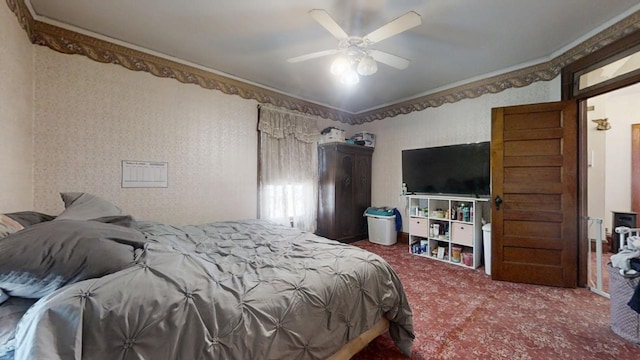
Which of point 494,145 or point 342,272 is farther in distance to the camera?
point 494,145

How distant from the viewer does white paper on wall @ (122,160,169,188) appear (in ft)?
8.70

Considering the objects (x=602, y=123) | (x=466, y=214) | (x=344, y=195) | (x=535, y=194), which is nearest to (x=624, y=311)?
(x=535, y=194)

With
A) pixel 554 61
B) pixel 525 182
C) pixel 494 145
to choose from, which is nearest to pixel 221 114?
pixel 494 145

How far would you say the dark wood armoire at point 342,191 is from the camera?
4.22m

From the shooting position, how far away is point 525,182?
2.70 m

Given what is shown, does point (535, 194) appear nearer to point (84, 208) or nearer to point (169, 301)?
point (169, 301)

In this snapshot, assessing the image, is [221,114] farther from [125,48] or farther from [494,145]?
[494,145]

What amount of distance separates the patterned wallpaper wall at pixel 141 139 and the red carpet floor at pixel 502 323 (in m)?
2.54

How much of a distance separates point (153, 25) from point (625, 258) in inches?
174

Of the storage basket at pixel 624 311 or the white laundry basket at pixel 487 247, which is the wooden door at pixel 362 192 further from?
the storage basket at pixel 624 311

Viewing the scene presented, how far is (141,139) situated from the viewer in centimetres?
274

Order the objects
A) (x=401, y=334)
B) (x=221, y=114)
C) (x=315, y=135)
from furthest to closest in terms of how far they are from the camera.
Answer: (x=315, y=135), (x=221, y=114), (x=401, y=334)

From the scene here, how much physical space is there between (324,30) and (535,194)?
2.84 metres

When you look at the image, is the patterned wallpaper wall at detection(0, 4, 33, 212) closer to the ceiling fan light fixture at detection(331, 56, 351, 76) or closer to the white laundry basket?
the ceiling fan light fixture at detection(331, 56, 351, 76)
